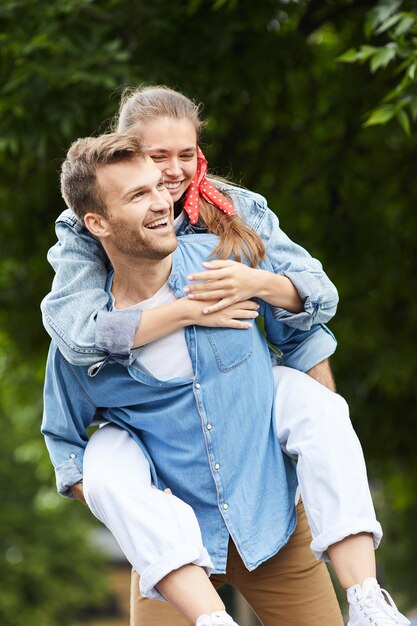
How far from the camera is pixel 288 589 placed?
3.16 metres

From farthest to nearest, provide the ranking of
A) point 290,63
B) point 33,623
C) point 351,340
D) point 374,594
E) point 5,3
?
point 33,623 < point 351,340 < point 290,63 < point 5,3 < point 374,594

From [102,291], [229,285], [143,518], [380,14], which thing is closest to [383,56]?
[380,14]

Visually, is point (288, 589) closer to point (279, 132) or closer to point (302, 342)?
point (302, 342)

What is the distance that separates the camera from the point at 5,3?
231 inches

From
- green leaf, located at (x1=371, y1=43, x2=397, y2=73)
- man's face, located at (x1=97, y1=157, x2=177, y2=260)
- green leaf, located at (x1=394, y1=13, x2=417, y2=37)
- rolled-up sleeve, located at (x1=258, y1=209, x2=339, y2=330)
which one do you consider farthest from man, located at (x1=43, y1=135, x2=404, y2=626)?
green leaf, located at (x1=394, y1=13, x2=417, y2=37)

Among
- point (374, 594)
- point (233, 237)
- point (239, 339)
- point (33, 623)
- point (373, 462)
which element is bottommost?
point (33, 623)

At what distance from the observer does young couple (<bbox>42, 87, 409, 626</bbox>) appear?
2.79 metres

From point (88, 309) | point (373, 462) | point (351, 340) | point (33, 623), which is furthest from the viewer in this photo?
point (33, 623)

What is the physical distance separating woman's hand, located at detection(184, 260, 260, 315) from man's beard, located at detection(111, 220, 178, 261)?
5.5 inches

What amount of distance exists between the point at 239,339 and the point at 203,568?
612 millimetres

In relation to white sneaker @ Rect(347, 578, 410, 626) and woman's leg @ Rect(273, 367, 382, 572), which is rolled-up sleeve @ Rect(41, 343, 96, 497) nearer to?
woman's leg @ Rect(273, 367, 382, 572)

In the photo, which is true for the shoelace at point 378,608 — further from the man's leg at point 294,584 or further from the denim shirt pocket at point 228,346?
the denim shirt pocket at point 228,346

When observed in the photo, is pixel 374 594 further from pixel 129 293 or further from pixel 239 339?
pixel 129 293

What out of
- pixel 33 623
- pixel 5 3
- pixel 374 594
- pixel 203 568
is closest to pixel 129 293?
pixel 203 568
